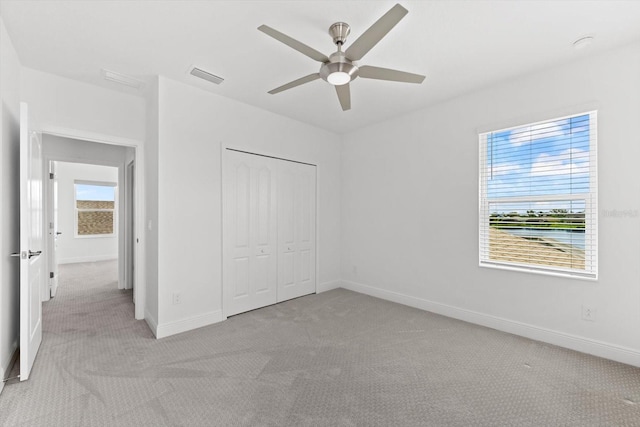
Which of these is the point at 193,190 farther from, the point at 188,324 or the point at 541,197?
the point at 541,197

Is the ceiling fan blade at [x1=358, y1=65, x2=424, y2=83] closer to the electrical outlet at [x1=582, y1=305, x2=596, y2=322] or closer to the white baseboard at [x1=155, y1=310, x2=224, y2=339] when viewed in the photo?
the electrical outlet at [x1=582, y1=305, x2=596, y2=322]

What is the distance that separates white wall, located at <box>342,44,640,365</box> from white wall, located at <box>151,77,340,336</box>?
74.7 inches

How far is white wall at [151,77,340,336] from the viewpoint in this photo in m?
3.04

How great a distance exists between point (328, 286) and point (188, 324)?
2.26 meters

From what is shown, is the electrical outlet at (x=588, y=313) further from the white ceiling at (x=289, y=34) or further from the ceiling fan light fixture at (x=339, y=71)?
the ceiling fan light fixture at (x=339, y=71)

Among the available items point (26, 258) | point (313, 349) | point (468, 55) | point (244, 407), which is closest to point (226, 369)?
point (244, 407)

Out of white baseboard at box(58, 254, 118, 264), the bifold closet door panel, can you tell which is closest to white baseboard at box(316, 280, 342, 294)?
the bifold closet door panel

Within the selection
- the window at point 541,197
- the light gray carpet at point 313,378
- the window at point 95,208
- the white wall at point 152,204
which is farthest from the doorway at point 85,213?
the window at point 541,197

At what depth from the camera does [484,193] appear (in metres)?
3.32

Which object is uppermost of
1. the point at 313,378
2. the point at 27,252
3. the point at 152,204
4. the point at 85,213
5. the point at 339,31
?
the point at 339,31

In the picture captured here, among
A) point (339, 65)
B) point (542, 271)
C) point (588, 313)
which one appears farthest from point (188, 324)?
point (588, 313)

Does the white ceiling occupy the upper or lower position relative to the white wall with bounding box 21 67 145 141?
upper

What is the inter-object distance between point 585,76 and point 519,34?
0.94 metres

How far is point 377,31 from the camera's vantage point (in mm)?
1639
